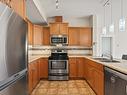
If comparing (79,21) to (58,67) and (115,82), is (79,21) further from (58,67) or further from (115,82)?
(115,82)

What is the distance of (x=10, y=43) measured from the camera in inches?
81.1

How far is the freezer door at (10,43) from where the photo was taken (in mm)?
1785

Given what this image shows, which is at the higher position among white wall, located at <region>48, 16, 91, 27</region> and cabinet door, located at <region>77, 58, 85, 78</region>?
white wall, located at <region>48, 16, 91, 27</region>

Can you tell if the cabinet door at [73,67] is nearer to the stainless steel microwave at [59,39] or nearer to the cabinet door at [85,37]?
the stainless steel microwave at [59,39]

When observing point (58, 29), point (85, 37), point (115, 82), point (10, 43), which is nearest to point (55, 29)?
point (58, 29)

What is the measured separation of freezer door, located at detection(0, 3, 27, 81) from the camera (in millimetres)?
1785

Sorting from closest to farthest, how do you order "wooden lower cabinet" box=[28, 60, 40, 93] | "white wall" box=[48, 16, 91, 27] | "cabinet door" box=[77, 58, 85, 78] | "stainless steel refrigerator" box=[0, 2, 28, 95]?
1. "stainless steel refrigerator" box=[0, 2, 28, 95]
2. "wooden lower cabinet" box=[28, 60, 40, 93]
3. "cabinet door" box=[77, 58, 85, 78]
4. "white wall" box=[48, 16, 91, 27]

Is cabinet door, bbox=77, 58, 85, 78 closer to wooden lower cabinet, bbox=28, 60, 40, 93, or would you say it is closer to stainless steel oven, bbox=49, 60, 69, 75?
stainless steel oven, bbox=49, 60, 69, 75

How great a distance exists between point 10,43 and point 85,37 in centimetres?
606

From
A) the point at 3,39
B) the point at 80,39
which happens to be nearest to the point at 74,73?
the point at 80,39

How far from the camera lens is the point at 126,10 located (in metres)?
7.46

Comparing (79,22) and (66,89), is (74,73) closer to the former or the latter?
(66,89)

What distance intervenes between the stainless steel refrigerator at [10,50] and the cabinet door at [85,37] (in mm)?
5514

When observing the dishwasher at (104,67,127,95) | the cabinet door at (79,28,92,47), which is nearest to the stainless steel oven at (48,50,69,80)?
the cabinet door at (79,28,92,47)
